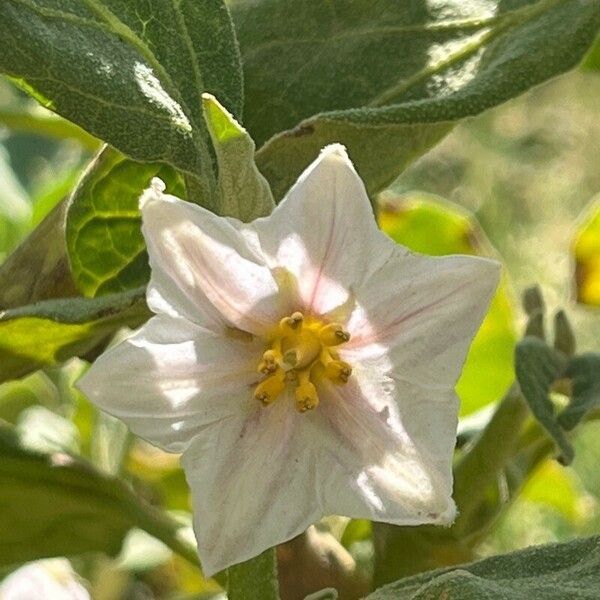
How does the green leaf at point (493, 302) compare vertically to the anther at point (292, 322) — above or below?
below

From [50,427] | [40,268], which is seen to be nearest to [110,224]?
[40,268]

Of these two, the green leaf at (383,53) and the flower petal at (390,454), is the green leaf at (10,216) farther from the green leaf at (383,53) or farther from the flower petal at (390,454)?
the flower petal at (390,454)

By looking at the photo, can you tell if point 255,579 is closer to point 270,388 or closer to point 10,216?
point 270,388

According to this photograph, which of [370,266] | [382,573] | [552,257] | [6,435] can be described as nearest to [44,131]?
[6,435]

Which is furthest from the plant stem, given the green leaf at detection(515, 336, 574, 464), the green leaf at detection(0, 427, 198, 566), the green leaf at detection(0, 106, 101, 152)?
the green leaf at detection(0, 106, 101, 152)

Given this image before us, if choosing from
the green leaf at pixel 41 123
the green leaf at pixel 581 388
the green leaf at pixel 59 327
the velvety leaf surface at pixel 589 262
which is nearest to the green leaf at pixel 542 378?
the green leaf at pixel 581 388
